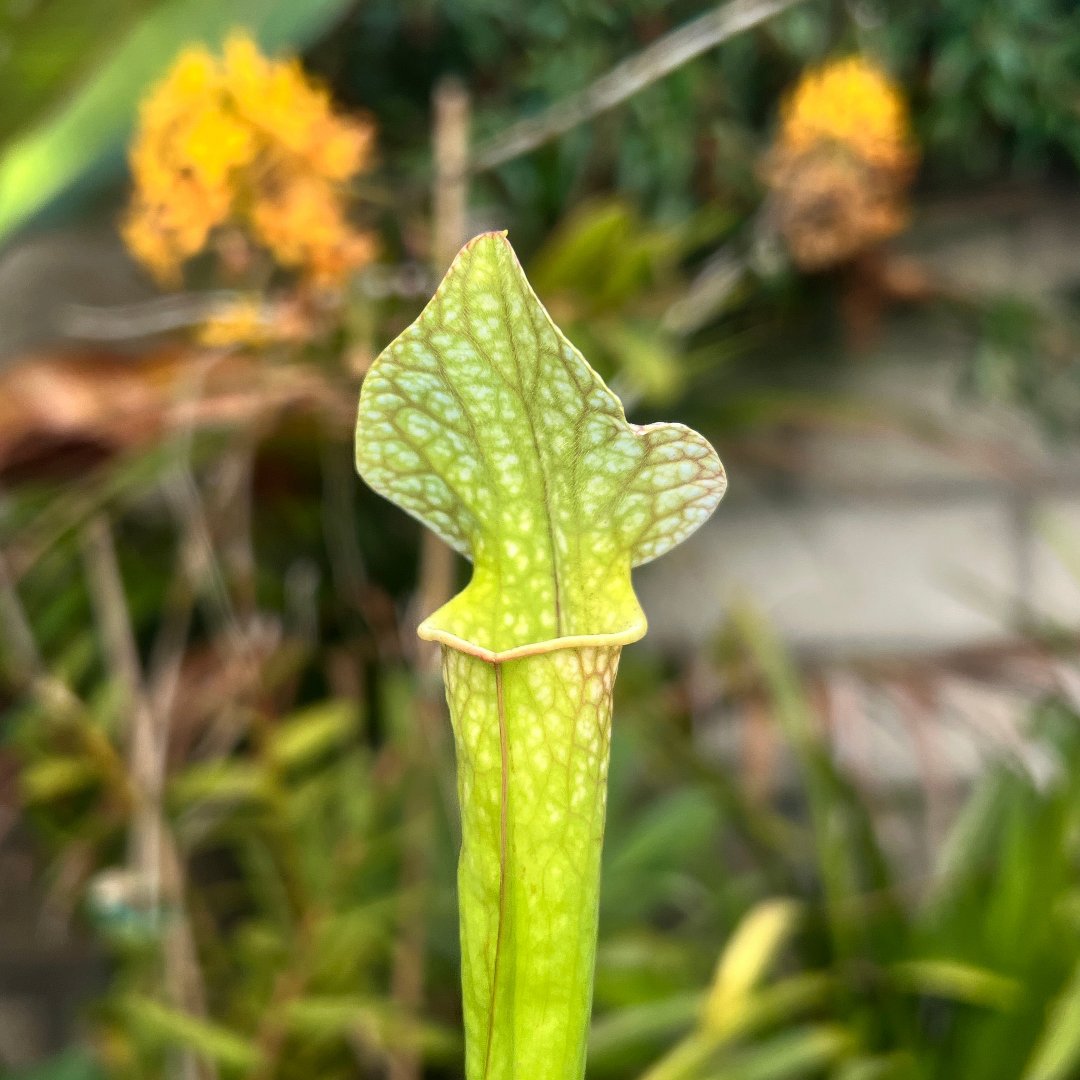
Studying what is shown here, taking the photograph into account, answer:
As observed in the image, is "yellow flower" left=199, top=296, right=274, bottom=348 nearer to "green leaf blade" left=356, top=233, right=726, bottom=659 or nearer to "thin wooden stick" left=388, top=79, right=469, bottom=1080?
"thin wooden stick" left=388, top=79, right=469, bottom=1080

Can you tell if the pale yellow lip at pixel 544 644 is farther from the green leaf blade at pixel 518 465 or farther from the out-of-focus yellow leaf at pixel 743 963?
the out-of-focus yellow leaf at pixel 743 963

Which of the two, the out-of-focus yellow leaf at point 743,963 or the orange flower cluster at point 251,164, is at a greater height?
the orange flower cluster at point 251,164

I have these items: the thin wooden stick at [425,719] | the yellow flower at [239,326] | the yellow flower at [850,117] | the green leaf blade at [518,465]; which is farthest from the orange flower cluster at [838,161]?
the green leaf blade at [518,465]

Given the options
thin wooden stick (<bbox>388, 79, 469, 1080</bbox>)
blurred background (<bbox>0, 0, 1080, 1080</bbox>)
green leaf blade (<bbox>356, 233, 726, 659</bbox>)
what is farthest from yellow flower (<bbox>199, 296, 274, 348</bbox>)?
green leaf blade (<bbox>356, 233, 726, 659</bbox>)

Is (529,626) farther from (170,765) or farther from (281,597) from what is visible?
(281,597)

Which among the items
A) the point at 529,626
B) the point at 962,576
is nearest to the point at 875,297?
the point at 962,576

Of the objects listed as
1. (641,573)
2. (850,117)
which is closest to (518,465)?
(850,117)

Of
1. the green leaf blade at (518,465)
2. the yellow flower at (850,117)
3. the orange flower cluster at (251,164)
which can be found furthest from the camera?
the yellow flower at (850,117)
